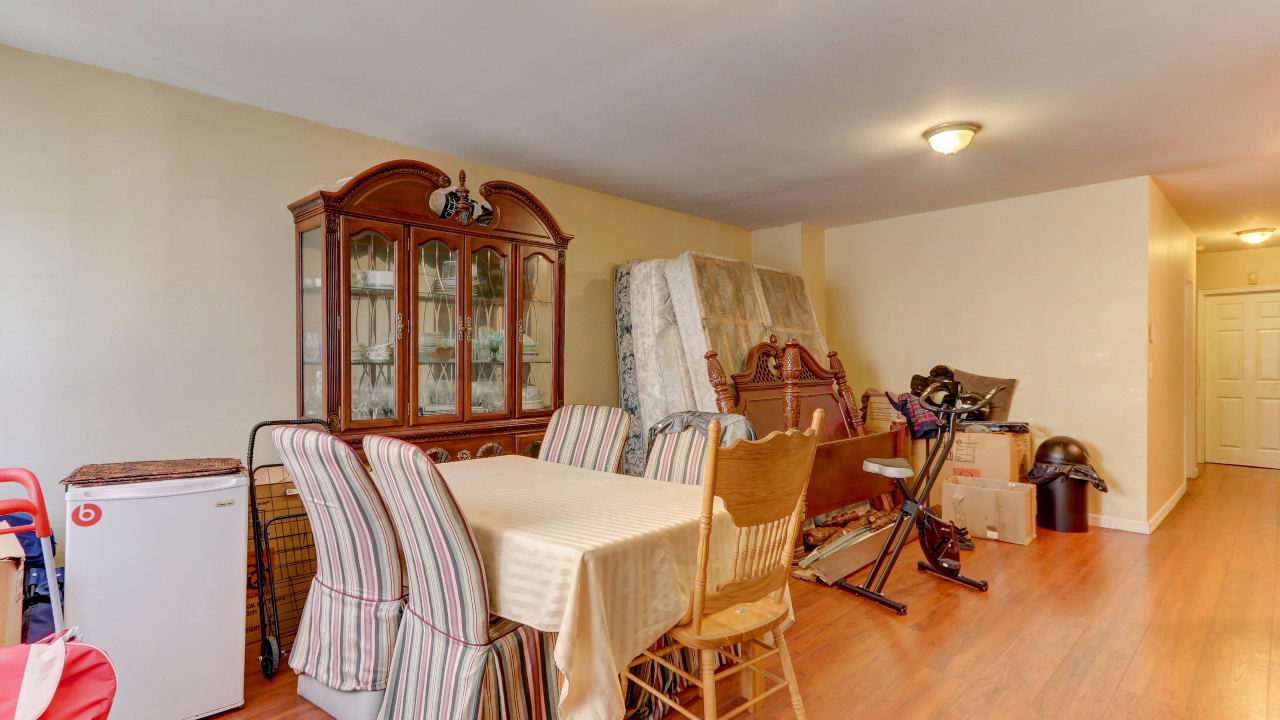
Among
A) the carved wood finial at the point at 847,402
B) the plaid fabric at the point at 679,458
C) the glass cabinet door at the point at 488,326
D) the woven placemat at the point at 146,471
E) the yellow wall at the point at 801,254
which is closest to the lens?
the woven placemat at the point at 146,471

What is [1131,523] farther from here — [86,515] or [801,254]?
[86,515]

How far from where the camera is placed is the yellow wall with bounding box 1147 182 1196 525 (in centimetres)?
465

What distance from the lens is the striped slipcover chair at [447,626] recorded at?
5.44ft

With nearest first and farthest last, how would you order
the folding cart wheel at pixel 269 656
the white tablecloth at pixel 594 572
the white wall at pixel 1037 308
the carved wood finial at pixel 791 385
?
1. the white tablecloth at pixel 594 572
2. the folding cart wheel at pixel 269 656
3. the carved wood finial at pixel 791 385
4. the white wall at pixel 1037 308

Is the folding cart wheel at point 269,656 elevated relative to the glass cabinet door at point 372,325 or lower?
lower

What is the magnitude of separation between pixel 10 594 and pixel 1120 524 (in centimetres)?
608

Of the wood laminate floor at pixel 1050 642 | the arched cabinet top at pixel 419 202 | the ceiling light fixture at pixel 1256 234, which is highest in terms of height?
the ceiling light fixture at pixel 1256 234

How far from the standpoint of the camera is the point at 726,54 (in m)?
2.65

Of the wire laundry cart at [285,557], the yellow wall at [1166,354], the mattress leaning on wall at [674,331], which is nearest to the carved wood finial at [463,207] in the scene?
the wire laundry cart at [285,557]

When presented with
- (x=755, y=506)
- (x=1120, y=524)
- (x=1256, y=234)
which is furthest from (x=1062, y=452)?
(x=755, y=506)

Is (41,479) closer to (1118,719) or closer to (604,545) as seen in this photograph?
(604,545)

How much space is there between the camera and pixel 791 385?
15.1 ft

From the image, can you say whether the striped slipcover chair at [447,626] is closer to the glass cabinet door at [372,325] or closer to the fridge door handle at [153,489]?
the fridge door handle at [153,489]

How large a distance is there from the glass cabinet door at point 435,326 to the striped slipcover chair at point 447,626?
1465mm
